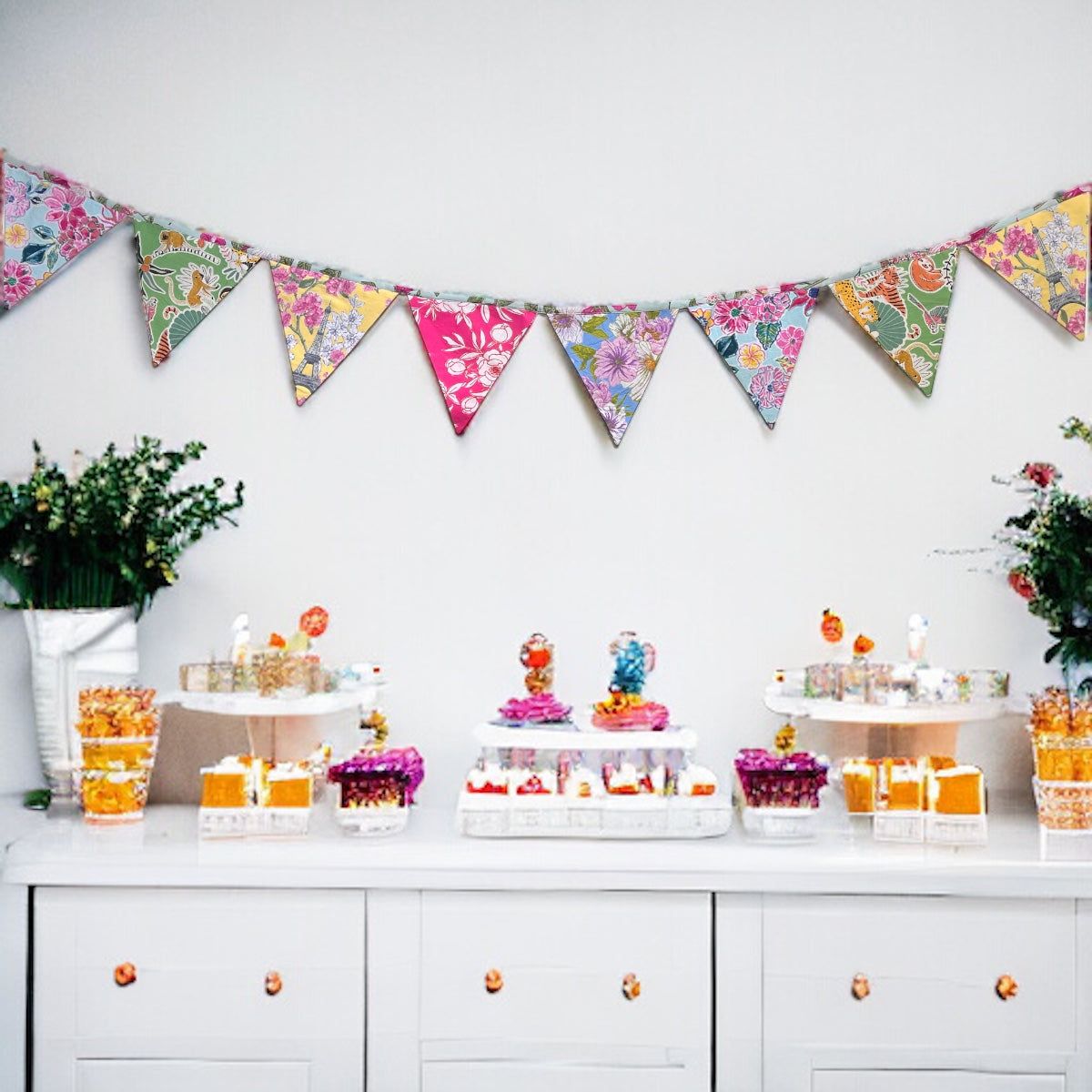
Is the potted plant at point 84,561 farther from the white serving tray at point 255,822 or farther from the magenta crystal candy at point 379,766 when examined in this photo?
the magenta crystal candy at point 379,766

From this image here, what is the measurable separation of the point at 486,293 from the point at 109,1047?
133 cm

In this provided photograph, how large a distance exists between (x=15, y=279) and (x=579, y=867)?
1391 mm

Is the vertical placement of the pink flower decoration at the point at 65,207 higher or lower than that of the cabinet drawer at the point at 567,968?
higher

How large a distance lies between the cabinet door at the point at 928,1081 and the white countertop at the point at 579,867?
0.24m

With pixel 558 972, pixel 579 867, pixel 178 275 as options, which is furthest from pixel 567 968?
pixel 178 275

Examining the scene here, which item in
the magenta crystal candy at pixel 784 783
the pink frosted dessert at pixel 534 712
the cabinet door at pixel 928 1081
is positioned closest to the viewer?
the cabinet door at pixel 928 1081

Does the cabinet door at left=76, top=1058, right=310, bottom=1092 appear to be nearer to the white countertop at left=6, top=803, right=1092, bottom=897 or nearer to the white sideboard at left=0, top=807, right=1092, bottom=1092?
the white sideboard at left=0, top=807, right=1092, bottom=1092

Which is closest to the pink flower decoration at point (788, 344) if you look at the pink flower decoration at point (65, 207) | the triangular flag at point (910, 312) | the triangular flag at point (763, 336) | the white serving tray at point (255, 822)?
the triangular flag at point (763, 336)

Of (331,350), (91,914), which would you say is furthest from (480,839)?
(331,350)

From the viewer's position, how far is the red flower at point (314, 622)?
6.55 ft

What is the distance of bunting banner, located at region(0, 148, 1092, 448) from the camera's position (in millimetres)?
2172

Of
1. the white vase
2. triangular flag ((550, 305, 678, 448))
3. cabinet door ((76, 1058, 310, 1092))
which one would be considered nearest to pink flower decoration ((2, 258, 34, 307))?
the white vase

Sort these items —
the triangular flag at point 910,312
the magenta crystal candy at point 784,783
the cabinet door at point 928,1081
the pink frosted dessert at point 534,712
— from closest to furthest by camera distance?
the cabinet door at point 928,1081
the magenta crystal candy at point 784,783
the pink frosted dessert at point 534,712
the triangular flag at point 910,312

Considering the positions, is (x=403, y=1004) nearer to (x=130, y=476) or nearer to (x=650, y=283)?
(x=130, y=476)
